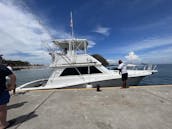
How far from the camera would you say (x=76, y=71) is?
909 centimetres

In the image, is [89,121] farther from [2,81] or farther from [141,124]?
[2,81]

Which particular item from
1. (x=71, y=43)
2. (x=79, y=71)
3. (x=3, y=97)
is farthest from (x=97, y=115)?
(x=71, y=43)

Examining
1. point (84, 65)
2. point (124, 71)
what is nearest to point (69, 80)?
point (84, 65)

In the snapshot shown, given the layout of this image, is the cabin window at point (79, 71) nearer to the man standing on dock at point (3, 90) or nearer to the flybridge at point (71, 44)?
the flybridge at point (71, 44)

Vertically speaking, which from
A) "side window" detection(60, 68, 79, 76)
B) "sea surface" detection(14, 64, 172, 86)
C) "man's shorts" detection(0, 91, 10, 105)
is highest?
"side window" detection(60, 68, 79, 76)

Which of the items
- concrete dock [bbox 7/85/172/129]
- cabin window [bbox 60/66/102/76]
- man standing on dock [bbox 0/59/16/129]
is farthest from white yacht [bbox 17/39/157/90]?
man standing on dock [bbox 0/59/16/129]

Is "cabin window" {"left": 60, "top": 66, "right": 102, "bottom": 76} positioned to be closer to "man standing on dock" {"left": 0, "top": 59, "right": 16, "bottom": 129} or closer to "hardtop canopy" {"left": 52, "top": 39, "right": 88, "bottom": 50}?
"hardtop canopy" {"left": 52, "top": 39, "right": 88, "bottom": 50}

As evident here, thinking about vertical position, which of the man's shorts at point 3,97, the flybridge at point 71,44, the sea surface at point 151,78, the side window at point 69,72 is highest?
the flybridge at point 71,44

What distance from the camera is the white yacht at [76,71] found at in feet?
28.6

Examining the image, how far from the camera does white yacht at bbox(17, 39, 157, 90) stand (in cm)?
871

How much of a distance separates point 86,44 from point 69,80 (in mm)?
2850

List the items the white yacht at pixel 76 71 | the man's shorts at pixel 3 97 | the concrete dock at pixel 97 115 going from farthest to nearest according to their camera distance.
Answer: the white yacht at pixel 76 71 < the concrete dock at pixel 97 115 < the man's shorts at pixel 3 97

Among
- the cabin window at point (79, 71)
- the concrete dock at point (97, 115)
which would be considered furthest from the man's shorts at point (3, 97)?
the cabin window at point (79, 71)

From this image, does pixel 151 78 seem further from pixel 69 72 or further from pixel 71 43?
pixel 71 43
